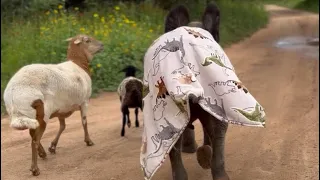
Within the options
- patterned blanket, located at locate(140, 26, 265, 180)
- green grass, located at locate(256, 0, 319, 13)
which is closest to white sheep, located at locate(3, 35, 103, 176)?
patterned blanket, located at locate(140, 26, 265, 180)

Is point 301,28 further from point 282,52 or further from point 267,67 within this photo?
A: point 267,67

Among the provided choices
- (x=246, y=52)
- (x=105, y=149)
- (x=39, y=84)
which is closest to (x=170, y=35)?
(x=39, y=84)

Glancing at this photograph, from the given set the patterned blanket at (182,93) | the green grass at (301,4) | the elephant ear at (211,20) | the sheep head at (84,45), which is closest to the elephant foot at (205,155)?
the patterned blanket at (182,93)

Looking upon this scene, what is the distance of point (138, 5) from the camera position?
19.5m

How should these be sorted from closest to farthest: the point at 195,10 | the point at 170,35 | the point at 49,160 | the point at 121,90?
the point at 170,35 → the point at 49,160 → the point at 121,90 → the point at 195,10

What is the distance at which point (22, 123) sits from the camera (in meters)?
5.77

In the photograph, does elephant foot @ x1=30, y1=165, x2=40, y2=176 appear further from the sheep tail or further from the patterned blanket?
the patterned blanket

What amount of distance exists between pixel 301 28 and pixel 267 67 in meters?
12.4

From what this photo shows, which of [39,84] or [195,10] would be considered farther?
[195,10]

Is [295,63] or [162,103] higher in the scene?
[162,103]

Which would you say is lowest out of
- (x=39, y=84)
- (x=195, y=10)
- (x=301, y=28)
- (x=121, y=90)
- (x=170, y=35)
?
(x=301, y=28)

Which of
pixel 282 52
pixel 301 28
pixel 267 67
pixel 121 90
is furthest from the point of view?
pixel 301 28

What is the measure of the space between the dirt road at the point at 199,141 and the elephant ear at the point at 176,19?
1.66 metres

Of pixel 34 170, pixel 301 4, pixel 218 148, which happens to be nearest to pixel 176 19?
pixel 218 148
